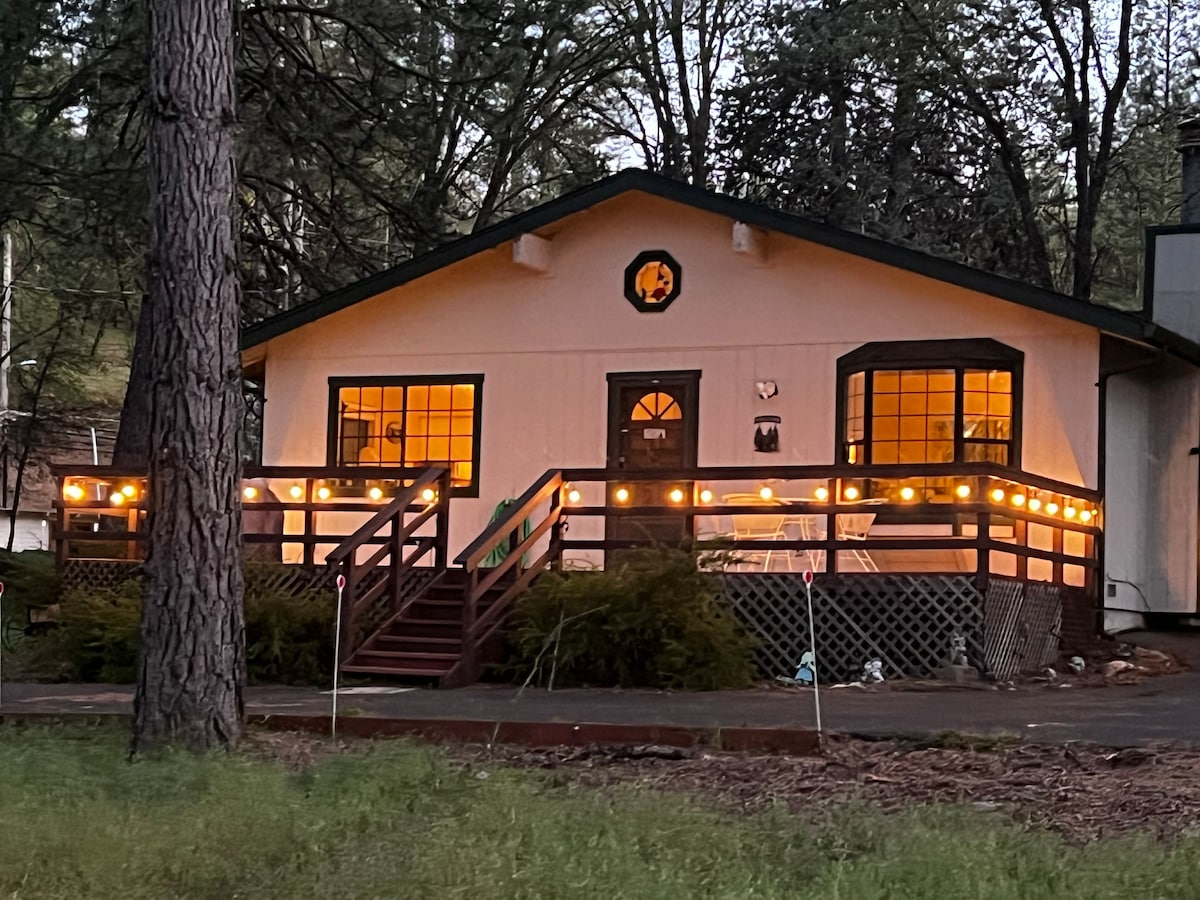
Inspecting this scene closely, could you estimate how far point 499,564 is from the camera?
13.4 m

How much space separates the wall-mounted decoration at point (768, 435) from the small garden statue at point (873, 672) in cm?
386

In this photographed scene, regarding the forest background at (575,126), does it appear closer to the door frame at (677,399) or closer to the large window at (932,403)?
the door frame at (677,399)

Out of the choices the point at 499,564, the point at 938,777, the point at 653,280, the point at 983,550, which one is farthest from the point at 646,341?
the point at 938,777

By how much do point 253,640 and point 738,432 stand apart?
571cm

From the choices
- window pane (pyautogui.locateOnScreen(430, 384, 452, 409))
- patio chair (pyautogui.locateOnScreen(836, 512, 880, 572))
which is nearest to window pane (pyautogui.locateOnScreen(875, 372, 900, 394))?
patio chair (pyautogui.locateOnScreen(836, 512, 880, 572))

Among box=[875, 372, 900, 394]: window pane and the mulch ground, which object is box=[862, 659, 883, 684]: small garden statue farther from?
the mulch ground

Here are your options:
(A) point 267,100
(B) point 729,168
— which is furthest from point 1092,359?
(B) point 729,168

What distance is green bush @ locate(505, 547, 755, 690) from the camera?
40.0 feet

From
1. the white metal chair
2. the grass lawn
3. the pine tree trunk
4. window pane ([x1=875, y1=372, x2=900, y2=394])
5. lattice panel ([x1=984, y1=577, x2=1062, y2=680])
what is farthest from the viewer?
window pane ([x1=875, y1=372, x2=900, y2=394])

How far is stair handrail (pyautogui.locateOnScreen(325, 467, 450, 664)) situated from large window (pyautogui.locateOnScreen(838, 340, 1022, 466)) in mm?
4060

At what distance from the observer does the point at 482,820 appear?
20.9ft

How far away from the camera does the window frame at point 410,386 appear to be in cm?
1744

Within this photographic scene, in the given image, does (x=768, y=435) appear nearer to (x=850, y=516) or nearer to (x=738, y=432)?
(x=738, y=432)

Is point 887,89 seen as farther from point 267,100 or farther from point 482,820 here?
point 482,820
